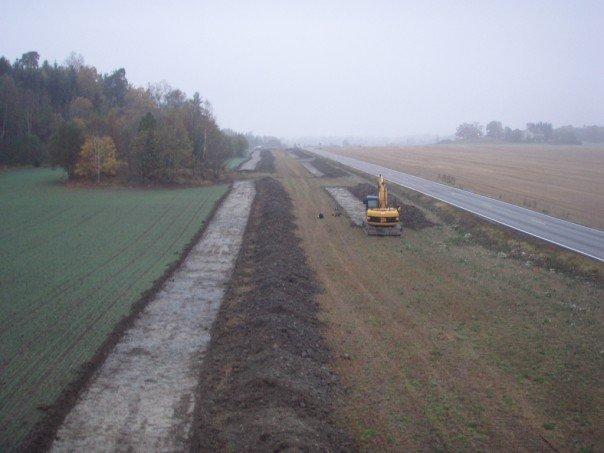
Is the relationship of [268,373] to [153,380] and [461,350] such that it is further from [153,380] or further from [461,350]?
[461,350]

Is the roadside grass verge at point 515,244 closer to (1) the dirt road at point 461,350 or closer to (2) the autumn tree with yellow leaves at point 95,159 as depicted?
(1) the dirt road at point 461,350

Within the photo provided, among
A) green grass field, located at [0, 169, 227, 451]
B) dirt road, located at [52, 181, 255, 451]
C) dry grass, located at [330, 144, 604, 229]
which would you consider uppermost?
green grass field, located at [0, 169, 227, 451]

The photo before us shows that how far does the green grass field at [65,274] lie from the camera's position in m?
12.0

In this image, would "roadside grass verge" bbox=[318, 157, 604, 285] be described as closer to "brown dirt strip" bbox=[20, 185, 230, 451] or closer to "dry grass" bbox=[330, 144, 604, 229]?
"dry grass" bbox=[330, 144, 604, 229]

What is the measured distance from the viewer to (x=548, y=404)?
11375 mm

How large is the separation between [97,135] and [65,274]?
4536 centimetres

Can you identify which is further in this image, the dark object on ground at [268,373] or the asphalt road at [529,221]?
the asphalt road at [529,221]

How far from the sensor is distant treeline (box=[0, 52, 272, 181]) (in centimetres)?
5516

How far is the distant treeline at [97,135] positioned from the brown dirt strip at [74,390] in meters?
38.1

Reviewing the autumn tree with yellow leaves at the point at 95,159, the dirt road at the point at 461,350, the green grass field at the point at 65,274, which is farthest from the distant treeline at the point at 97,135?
the dirt road at the point at 461,350

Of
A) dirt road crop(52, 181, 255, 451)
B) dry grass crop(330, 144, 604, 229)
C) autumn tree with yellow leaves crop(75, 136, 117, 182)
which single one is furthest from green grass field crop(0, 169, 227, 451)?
dry grass crop(330, 144, 604, 229)

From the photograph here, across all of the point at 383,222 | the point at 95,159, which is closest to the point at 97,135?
the point at 95,159

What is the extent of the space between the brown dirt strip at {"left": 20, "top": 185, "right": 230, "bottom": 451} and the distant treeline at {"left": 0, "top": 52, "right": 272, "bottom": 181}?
38108 millimetres

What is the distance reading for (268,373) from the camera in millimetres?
12039
